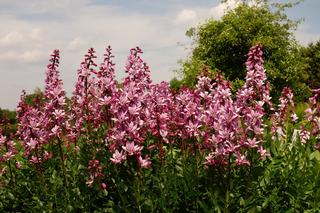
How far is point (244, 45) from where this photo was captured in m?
26.3

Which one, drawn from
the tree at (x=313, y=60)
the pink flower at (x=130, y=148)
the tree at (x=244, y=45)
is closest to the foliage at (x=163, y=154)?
the pink flower at (x=130, y=148)

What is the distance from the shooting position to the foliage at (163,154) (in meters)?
5.21

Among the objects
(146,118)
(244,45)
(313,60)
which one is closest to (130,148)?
(146,118)

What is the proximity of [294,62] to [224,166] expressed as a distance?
888 inches

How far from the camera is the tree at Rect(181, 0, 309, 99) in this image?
25.7 meters

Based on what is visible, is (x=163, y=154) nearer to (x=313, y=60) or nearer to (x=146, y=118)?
(x=146, y=118)

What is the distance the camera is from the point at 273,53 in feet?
85.6

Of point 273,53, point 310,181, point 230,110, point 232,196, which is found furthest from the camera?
point 273,53

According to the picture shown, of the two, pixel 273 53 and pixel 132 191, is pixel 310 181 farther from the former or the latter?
pixel 273 53

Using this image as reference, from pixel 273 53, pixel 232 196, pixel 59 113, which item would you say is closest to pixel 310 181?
pixel 232 196

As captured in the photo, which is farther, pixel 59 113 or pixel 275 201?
pixel 59 113

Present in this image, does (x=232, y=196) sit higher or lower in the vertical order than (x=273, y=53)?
lower

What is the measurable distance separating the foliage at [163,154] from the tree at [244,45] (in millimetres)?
18389

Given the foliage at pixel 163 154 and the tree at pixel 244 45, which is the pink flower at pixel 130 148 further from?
the tree at pixel 244 45
